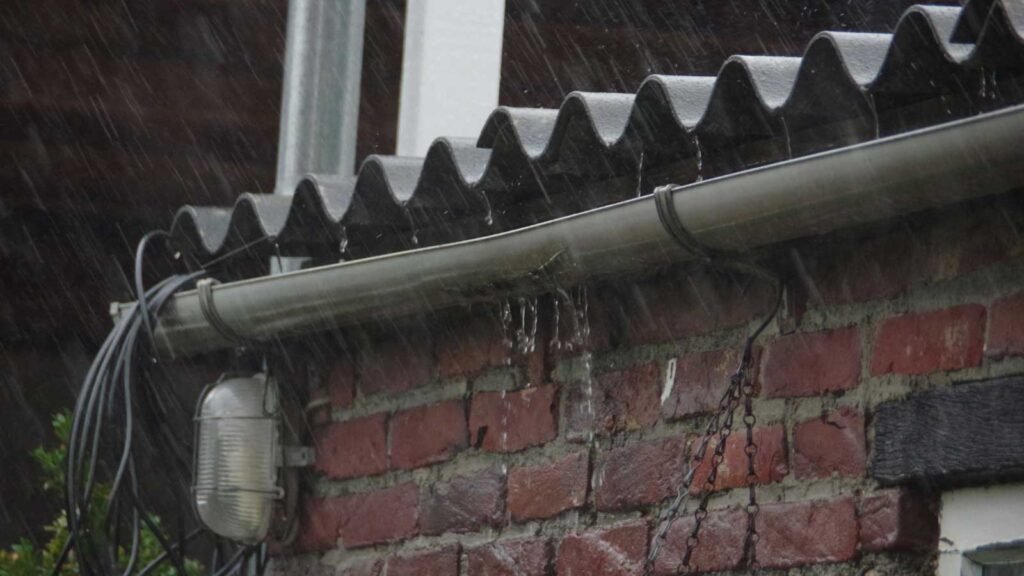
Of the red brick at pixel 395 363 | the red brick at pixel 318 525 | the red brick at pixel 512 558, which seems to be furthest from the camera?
the red brick at pixel 318 525

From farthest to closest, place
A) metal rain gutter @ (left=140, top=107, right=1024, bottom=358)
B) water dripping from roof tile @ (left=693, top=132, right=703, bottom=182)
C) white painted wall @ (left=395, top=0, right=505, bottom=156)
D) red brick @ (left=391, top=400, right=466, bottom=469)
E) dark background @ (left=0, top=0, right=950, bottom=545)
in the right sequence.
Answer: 1. dark background @ (left=0, top=0, right=950, bottom=545)
2. white painted wall @ (left=395, top=0, right=505, bottom=156)
3. red brick @ (left=391, top=400, right=466, bottom=469)
4. water dripping from roof tile @ (left=693, top=132, right=703, bottom=182)
5. metal rain gutter @ (left=140, top=107, right=1024, bottom=358)

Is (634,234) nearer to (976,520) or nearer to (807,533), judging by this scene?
(807,533)

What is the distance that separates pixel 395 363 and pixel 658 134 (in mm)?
865

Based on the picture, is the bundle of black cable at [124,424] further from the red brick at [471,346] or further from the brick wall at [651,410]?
the red brick at [471,346]

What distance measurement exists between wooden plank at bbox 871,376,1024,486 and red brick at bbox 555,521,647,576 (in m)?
0.41

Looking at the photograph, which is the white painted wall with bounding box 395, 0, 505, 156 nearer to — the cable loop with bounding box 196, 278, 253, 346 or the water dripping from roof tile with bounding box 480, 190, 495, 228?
the cable loop with bounding box 196, 278, 253, 346

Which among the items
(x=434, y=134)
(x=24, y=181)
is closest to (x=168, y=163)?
(x=24, y=181)

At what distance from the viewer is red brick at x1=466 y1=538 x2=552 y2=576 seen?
2.37m

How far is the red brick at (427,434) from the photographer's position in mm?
2617

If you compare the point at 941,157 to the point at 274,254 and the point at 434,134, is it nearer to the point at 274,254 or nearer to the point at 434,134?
the point at 274,254

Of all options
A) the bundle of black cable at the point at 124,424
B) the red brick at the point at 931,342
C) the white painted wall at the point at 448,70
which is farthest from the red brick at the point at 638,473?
→ the white painted wall at the point at 448,70

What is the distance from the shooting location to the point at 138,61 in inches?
178

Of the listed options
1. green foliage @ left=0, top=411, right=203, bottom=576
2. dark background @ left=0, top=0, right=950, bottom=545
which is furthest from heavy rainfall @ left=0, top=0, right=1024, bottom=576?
green foliage @ left=0, top=411, right=203, bottom=576

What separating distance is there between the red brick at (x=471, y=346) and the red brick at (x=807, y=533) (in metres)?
0.62
